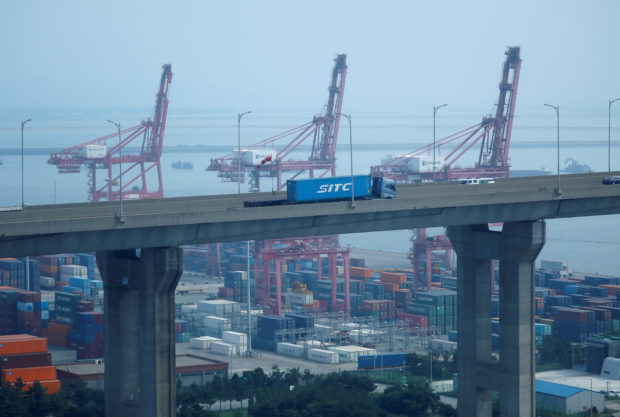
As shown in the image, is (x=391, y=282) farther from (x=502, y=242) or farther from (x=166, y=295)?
(x=166, y=295)

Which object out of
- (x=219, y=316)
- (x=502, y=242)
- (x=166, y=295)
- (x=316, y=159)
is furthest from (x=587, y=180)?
(x=316, y=159)

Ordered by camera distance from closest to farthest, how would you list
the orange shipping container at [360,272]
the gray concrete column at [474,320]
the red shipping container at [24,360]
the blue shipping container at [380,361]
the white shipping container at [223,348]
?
the gray concrete column at [474,320] → the red shipping container at [24,360] → the blue shipping container at [380,361] → the white shipping container at [223,348] → the orange shipping container at [360,272]

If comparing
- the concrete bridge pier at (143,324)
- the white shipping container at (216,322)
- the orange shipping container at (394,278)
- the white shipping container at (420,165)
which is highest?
the white shipping container at (420,165)

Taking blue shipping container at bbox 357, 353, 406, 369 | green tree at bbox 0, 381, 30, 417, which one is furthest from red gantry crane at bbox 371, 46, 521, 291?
green tree at bbox 0, 381, 30, 417

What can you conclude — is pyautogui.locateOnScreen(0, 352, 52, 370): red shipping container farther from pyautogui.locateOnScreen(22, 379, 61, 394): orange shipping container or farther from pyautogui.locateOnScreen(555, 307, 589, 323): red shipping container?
pyautogui.locateOnScreen(555, 307, 589, 323): red shipping container

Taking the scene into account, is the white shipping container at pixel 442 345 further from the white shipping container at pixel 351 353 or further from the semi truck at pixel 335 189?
the semi truck at pixel 335 189

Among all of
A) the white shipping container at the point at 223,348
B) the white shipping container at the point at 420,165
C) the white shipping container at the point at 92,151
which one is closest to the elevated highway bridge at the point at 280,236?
the white shipping container at the point at 223,348
